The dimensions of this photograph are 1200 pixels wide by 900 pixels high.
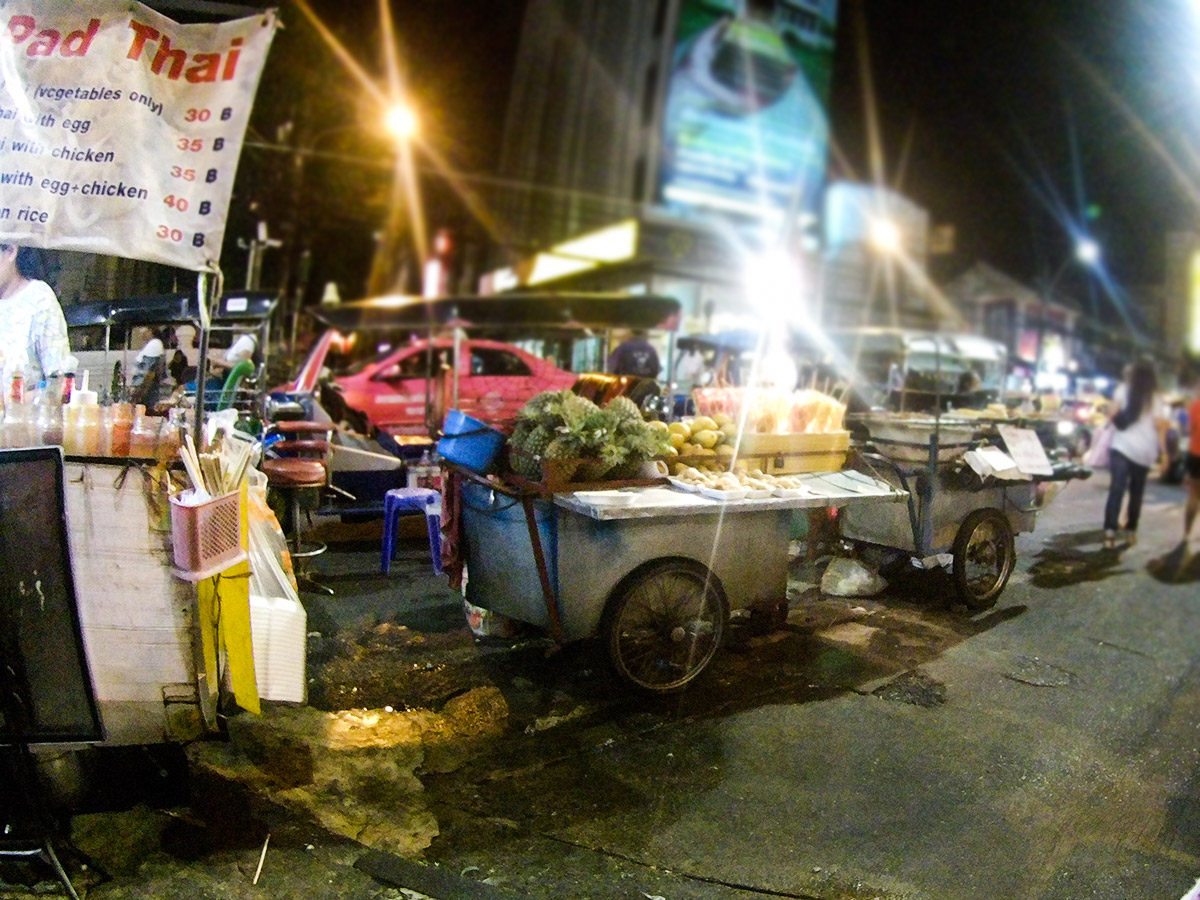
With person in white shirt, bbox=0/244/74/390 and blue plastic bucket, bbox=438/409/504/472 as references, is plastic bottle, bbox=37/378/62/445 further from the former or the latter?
blue plastic bucket, bbox=438/409/504/472

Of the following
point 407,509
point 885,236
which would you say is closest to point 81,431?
point 407,509

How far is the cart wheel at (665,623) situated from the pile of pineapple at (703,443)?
73 centimetres

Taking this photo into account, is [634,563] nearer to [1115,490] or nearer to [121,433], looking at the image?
[121,433]

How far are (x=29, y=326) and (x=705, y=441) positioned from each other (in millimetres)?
3491

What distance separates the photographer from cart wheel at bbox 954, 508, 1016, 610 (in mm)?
5941

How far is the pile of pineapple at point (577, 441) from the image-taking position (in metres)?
4.19

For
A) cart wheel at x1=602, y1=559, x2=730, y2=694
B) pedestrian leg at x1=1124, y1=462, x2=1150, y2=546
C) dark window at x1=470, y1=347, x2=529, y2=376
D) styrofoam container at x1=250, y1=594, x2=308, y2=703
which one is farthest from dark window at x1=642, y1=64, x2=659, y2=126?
styrofoam container at x1=250, y1=594, x2=308, y2=703

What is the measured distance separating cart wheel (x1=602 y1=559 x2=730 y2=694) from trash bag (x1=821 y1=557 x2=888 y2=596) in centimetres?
204

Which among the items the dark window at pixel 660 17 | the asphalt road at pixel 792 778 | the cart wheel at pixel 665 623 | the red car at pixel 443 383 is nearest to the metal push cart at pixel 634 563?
the cart wheel at pixel 665 623

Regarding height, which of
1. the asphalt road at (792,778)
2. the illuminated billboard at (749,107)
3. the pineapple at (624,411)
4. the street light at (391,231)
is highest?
the illuminated billboard at (749,107)

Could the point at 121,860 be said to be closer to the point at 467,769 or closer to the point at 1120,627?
the point at 467,769

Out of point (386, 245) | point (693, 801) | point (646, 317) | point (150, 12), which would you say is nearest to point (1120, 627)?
point (693, 801)

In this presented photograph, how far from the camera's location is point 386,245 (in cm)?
3225

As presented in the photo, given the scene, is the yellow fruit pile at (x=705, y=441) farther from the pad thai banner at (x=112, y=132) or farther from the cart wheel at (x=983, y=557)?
the pad thai banner at (x=112, y=132)
